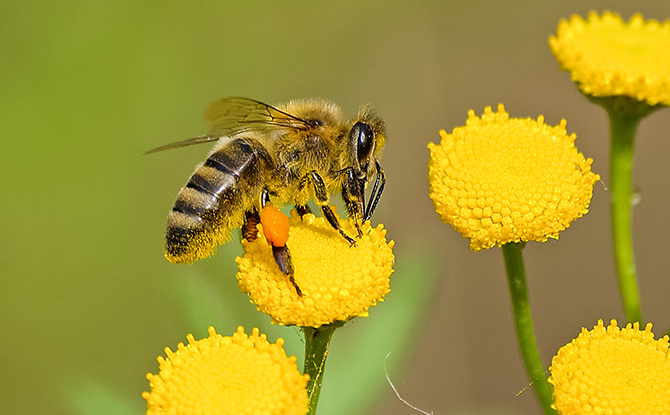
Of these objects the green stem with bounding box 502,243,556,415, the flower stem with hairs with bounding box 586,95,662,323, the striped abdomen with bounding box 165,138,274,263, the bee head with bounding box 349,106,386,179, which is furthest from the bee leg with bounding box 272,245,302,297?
the flower stem with hairs with bounding box 586,95,662,323

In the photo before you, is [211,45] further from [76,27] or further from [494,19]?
[494,19]

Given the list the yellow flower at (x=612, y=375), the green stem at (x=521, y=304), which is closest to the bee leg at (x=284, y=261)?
the green stem at (x=521, y=304)

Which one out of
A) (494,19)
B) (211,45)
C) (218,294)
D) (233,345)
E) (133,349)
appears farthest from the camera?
(494,19)

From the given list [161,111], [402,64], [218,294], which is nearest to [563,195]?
[218,294]

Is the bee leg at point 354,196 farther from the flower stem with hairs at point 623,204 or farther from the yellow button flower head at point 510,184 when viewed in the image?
the flower stem with hairs at point 623,204

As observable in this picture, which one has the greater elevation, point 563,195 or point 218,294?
point 563,195

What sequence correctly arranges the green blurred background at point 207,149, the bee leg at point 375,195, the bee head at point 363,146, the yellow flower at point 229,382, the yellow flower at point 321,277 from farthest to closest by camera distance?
the green blurred background at point 207,149 → the bee head at point 363,146 → the bee leg at point 375,195 → the yellow flower at point 321,277 → the yellow flower at point 229,382

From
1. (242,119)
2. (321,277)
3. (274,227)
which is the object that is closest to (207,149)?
(242,119)

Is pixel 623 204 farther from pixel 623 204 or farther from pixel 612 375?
pixel 612 375
